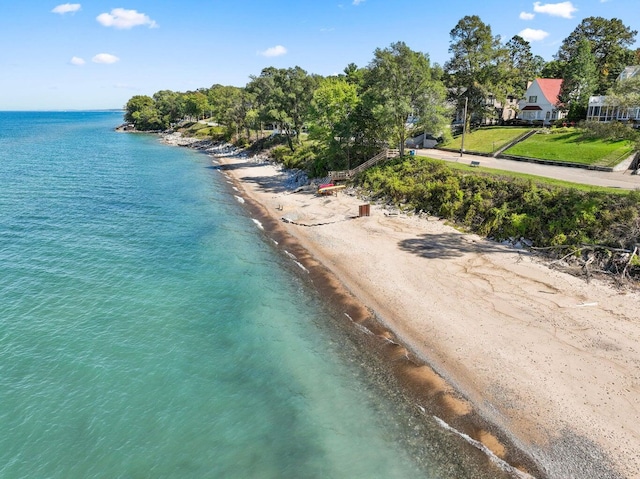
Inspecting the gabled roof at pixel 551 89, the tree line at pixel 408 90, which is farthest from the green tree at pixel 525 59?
the gabled roof at pixel 551 89

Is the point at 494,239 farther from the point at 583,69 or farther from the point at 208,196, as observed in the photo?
the point at 583,69


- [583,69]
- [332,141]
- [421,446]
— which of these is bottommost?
[421,446]

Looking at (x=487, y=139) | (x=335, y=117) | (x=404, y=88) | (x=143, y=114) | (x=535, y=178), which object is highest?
(x=143, y=114)

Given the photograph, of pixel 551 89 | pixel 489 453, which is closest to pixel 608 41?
pixel 551 89

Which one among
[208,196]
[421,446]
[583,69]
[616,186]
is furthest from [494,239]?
[583,69]

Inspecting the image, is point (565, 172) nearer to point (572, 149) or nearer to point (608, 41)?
point (572, 149)

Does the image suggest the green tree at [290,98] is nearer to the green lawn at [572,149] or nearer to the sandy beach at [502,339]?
the green lawn at [572,149]

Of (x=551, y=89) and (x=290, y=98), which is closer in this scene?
(x=290, y=98)
